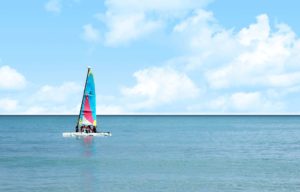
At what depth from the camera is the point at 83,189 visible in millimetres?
57812

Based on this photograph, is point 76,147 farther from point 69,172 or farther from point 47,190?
point 47,190

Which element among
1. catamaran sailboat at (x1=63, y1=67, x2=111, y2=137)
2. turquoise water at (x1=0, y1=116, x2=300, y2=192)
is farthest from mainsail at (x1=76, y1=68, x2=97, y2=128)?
turquoise water at (x1=0, y1=116, x2=300, y2=192)

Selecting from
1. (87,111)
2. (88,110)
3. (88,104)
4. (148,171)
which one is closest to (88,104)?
(88,104)

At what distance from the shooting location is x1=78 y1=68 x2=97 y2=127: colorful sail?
133625mm

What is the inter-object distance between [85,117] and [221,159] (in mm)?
56594

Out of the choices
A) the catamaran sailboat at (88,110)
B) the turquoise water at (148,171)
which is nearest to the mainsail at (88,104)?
the catamaran sailboat at (88,110)

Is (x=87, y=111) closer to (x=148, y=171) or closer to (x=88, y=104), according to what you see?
(x=88, y=104)

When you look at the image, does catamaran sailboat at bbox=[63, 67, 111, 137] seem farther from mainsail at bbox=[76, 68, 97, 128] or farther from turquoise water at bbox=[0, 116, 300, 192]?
turquoise water at bbox=[0, 116, 300, 192]

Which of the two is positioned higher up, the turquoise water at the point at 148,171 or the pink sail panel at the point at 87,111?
the pink sail panel at the point at 87,111

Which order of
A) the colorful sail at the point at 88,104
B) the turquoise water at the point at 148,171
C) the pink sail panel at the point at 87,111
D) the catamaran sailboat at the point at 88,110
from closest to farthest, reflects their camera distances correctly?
the turquoise water at the point at 148,171, the colorful sail at the point at 88,104, the catamaran sailboat at the point at 88,110, the pink sail panel at the point at 87,111

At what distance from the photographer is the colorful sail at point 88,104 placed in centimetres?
13362

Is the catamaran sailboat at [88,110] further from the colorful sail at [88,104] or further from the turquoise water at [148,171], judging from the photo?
the turquoise water at [148,171]

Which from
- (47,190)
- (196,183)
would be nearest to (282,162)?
(196,183)

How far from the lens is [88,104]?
137 m
